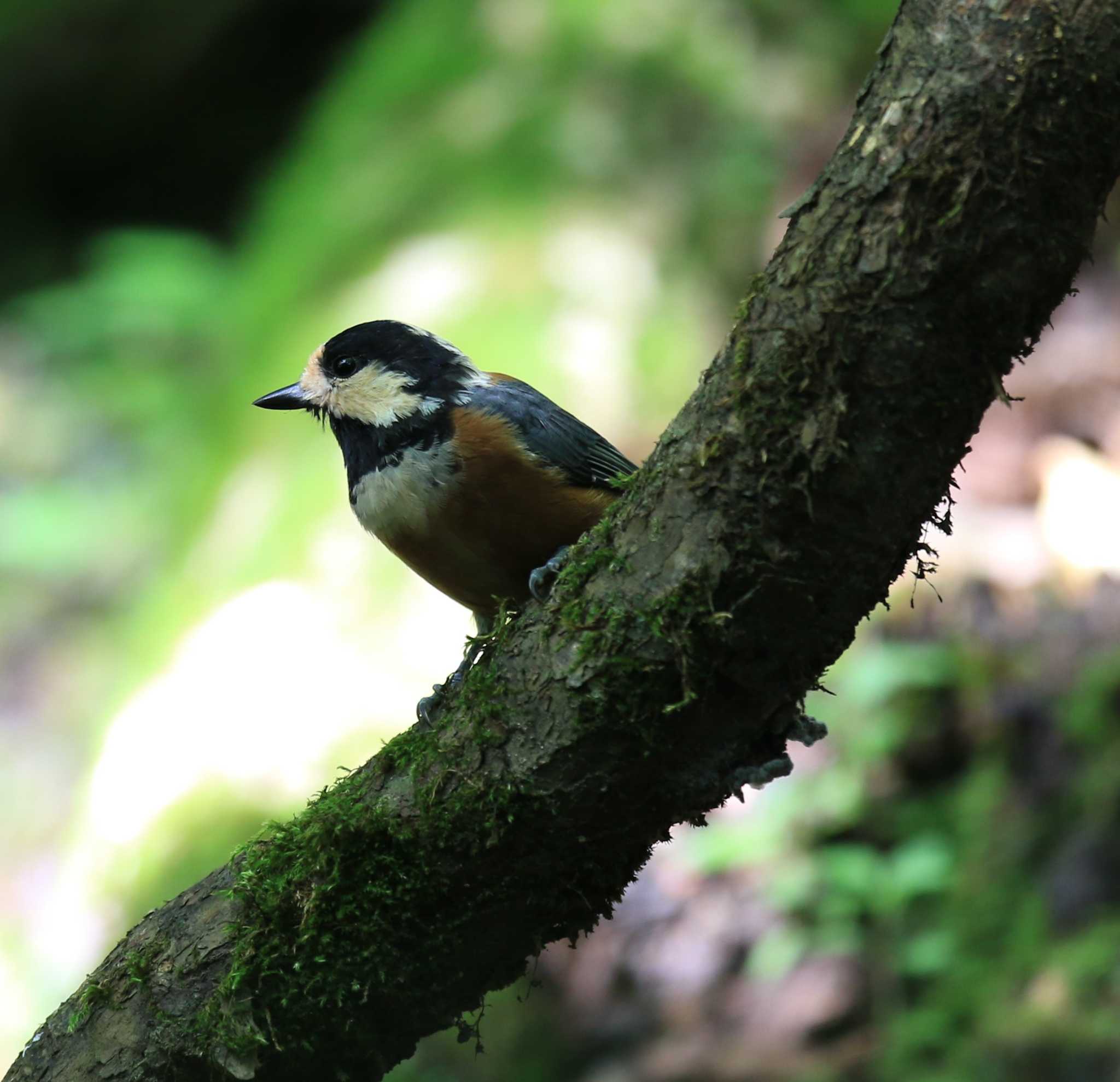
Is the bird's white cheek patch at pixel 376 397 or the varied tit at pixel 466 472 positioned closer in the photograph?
the varied tit at pixel 466 472

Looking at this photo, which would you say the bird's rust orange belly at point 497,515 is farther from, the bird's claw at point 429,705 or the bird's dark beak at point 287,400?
the bird's dark beak at point 287,400

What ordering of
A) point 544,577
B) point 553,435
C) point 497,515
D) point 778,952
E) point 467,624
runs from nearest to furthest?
point 544,577 < point 497,515 < point 553,435 < point 778,952 < point 467,624

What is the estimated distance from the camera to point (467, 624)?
4988mm

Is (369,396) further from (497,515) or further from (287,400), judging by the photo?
(497,515)

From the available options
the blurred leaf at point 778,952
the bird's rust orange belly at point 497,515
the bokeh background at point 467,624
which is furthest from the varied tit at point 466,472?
the blurred leaf at point 778,952

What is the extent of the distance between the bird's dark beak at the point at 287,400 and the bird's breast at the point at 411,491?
1.63 ft

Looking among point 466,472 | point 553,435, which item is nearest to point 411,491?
point 466,472

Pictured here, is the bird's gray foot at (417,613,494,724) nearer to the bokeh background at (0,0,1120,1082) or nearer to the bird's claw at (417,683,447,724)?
the bird's claw at (417,683,447,724)

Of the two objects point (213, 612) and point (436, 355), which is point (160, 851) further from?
point (436, 355)

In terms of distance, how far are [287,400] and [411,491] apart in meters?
0.72

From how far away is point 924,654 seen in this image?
4961 millimetres

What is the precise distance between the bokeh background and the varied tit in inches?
37.9

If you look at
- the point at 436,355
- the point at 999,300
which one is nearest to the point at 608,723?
the point at 999,300

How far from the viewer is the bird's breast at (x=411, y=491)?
289 centimetres
